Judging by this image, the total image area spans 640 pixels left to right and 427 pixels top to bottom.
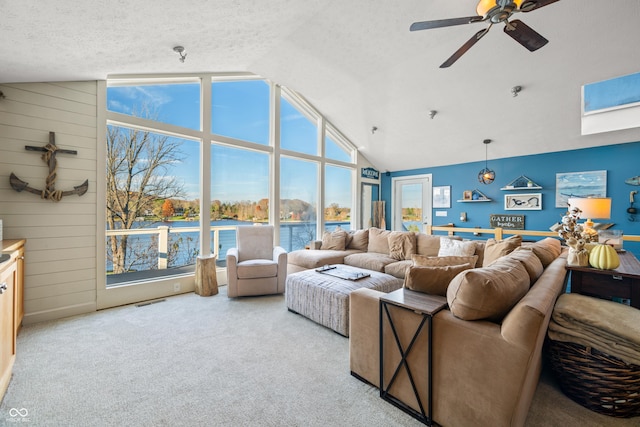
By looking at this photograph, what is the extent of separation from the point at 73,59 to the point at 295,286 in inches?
129

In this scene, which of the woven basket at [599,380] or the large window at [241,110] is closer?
the woven basket at [599,380]

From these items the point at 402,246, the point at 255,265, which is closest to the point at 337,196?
the point at 402,246

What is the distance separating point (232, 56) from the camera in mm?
3662

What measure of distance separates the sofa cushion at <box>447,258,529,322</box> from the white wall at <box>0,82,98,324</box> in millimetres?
3985

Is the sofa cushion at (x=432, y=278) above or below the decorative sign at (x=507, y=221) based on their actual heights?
below

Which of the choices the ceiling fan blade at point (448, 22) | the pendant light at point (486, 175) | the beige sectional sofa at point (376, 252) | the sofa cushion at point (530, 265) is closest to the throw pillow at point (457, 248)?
the beige sectional sofa at point (376, 252)

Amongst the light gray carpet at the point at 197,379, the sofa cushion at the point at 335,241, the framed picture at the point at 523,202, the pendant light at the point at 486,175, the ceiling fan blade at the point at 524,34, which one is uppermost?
the ceiling fan blade at the point at 524,34

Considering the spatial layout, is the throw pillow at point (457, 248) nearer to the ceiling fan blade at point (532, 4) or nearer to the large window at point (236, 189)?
the ceiling fan blade at point (532, 4)

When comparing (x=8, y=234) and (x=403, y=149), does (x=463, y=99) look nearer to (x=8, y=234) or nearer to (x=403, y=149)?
(x=403, y=149)

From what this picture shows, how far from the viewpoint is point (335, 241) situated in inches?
201

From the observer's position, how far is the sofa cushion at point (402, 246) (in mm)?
4363

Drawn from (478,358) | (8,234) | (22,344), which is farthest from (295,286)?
(8,234)

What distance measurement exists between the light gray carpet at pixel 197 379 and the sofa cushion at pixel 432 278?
779 millimetres

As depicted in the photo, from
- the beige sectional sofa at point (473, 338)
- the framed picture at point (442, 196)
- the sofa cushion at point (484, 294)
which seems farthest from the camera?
the framed picture at point (442, 196)
